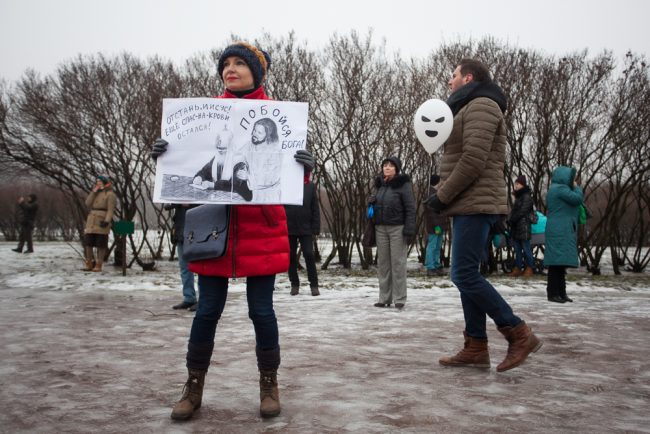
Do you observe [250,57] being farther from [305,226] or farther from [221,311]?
[305,226]

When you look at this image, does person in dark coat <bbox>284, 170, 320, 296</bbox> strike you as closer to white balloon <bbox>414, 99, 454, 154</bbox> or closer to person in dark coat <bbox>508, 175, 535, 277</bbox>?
white balloon <bbox>414, 99, 454, 154</bbox>

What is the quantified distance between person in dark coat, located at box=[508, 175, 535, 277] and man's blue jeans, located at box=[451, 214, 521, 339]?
291 inches

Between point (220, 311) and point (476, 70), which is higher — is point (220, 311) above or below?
below

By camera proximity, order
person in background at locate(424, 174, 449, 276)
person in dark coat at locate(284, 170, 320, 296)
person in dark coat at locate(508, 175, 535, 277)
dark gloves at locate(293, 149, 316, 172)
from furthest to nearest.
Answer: person in background at locate(424, 174, 449, 276), person in dark coat at locate(508, 175, 535, 277), person in dark coat at locate(284, 170, 320, 296), dark gloves at locate(293, 149, 316, 172)

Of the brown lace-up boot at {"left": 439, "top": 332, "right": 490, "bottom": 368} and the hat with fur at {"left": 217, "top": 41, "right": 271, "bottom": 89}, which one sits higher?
the hat with fur at {"left": 217, "top": 41, "right": 271, "bottom": 89}

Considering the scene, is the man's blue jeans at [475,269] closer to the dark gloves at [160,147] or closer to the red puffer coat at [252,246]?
the red puffer coat at [252,246]

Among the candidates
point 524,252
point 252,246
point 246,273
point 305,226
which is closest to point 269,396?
point 246,273

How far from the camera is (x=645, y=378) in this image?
3.89 m

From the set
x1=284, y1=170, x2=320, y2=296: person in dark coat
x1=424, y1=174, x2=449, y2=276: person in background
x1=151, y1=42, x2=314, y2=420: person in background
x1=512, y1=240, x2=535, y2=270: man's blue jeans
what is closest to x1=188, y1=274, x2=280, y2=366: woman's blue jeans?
x1=151, y1=42, x2=314, y2=420: person in background

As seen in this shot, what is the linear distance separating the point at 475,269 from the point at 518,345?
58 centimetres

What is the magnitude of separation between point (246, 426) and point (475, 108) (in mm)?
2589

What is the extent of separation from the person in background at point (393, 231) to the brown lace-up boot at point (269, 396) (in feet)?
13.4

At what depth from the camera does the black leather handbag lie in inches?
122

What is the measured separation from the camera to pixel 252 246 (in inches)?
125
